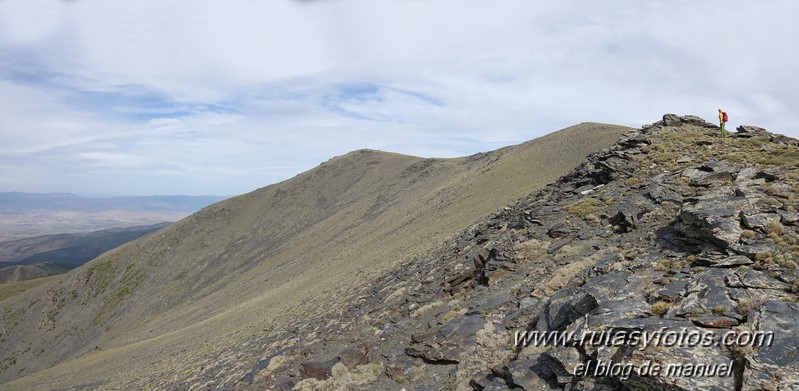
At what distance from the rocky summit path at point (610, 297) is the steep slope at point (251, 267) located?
293 inches

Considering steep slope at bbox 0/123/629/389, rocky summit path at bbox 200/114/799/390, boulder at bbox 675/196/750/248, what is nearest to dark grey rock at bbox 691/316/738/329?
rocky summit path at bbox 200/114/799/390

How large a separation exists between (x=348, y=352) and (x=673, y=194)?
14.9 m

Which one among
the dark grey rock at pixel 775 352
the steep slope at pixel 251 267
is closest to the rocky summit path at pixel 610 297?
the dark grey rock at pixel 775 352

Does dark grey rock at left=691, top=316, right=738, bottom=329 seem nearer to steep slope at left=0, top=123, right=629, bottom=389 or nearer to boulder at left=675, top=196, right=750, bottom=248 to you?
boulder at left=675, top=196, right=750, bottom=248

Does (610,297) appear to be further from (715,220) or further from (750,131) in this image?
(750,131)

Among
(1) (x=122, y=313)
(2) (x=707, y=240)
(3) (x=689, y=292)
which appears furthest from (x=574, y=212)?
(1) (x=122, y=313)

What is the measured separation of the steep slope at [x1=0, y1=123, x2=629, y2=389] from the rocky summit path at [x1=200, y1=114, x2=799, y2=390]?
7.45 m

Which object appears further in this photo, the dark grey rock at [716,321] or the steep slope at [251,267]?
the steep slope at [251,267]

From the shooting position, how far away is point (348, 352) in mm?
16172

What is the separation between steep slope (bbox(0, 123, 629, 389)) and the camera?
3375 cm

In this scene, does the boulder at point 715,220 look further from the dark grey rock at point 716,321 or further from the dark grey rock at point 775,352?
the dark grey rock at point 716,321

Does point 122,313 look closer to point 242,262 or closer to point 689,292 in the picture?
point 242,262

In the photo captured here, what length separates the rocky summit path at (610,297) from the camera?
30.0ft

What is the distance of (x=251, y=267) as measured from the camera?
8088 centimetres
